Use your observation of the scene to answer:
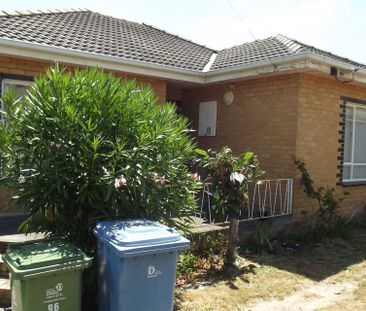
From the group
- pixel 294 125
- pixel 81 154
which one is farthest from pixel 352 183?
pixel 81 154

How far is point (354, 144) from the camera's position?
31.7 ft

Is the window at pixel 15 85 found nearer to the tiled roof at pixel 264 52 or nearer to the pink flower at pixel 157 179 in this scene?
the pink flower at pixel 157 179

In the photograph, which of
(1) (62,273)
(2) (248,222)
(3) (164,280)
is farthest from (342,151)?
(1) (62,273)

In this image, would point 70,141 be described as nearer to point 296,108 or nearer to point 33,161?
point 33,161

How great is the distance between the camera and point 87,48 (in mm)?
7879

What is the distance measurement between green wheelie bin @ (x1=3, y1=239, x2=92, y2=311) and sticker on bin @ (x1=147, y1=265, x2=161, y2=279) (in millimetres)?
545

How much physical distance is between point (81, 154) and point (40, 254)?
3.97ft

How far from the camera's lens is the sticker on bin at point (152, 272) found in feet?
11.4

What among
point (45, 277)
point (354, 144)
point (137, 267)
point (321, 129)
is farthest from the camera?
point (354, 144)

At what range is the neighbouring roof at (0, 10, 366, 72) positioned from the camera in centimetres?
773

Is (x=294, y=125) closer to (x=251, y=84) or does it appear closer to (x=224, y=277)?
(x=251, y=84)

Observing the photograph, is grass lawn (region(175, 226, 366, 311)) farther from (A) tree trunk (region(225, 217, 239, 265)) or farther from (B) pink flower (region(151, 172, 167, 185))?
(B) pink flower (region(151, 172, 167, 185))

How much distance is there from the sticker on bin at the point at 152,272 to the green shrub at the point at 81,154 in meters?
0.98

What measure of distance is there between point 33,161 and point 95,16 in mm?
8753
